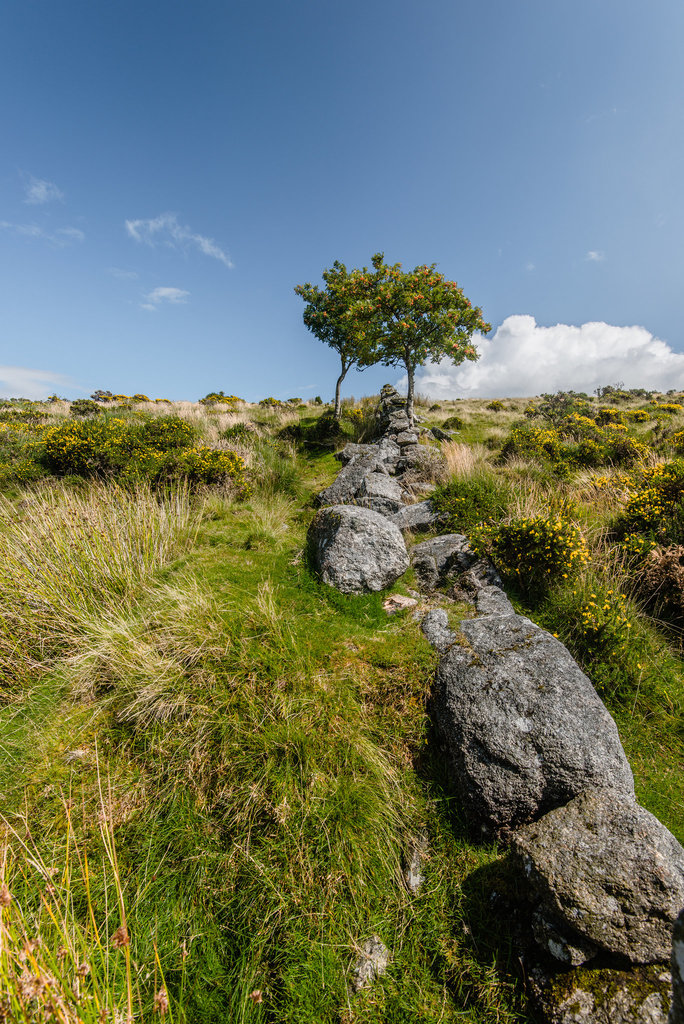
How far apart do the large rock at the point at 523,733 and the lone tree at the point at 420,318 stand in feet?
40.6

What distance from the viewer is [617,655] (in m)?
4.62

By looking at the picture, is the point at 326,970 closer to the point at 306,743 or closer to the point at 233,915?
the point at 233,915

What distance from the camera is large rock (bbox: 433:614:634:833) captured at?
→ 3.24m

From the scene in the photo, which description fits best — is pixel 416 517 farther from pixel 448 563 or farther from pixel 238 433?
pixel 238 433

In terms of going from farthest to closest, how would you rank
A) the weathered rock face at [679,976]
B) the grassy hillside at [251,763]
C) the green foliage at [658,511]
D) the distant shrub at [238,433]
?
the distant shrub at [238,433] < the green foliage at [658,511] < the grassy hillside at [251,763] < the weathered rock face at [679,976]

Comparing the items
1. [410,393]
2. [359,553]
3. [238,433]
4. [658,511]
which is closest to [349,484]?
[359,553]

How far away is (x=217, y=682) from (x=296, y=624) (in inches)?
48.5

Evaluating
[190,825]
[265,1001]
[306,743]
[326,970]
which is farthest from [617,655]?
[190,825]

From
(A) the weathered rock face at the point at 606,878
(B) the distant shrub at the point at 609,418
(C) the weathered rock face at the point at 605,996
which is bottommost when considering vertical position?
(C) the weathered rock face at the point at 605,996

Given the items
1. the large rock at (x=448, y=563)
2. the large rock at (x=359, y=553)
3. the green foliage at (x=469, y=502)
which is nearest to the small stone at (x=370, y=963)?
the large rock at (x=359, y=553)

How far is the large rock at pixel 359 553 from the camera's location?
19.2ft

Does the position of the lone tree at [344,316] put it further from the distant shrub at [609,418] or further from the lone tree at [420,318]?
the distant shrub at [609,418]

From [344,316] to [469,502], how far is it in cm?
1187

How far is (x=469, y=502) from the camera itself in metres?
7.37
